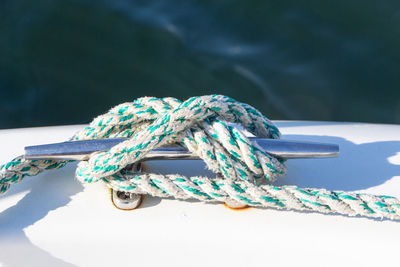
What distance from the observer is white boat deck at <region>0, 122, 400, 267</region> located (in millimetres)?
867

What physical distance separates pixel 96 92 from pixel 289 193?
6.55 feet

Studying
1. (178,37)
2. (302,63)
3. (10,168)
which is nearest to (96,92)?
(178,37)

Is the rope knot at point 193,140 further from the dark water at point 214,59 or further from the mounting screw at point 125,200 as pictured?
the dark water at point 214,59

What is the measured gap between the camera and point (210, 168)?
0.93m

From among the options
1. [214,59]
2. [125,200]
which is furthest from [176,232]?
[214,59]

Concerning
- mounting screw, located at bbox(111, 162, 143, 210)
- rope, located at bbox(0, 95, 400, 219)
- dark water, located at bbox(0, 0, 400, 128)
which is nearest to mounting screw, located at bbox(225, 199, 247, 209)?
rope, located at bbox(0, 95, 400, 219)

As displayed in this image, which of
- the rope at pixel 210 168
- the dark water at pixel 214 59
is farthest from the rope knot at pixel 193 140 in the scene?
the dark water at pixel 214 59

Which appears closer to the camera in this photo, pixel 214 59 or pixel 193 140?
pixel 193 140

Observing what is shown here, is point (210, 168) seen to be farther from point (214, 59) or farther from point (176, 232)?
point (214, 59)

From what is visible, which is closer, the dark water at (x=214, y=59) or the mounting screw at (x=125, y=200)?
the mounting screw at (x=125, y=200)

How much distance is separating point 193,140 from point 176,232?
0.64 ft

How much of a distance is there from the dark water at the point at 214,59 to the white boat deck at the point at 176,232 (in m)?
1.68

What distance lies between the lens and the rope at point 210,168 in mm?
899

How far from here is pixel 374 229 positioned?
896 millimetres
